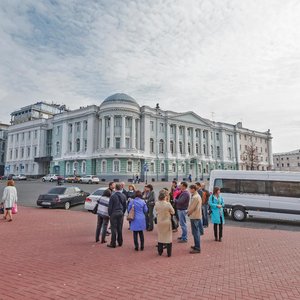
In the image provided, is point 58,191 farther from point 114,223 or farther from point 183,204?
point 183,204

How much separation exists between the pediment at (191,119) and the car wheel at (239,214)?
47.9 meters

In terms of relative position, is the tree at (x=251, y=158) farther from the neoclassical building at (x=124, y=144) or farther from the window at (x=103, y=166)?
the window at (x=103, y=166)

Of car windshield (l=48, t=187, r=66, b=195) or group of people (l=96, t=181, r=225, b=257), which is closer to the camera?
group of people (l=96, t=181, r=225, b=257)

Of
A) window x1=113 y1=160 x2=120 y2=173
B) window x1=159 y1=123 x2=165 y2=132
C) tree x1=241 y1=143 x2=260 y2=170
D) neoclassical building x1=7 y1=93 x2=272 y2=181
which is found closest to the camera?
window x1=113 y1=160 x2=120 y2=173

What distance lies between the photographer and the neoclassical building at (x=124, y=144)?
51.7m

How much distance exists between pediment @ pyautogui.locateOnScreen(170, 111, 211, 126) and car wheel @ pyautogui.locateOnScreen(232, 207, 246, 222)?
47858 millimetres

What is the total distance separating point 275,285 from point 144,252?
338 cm

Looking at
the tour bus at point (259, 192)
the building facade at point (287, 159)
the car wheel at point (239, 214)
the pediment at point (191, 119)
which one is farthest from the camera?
the building facade at point (287, 159)

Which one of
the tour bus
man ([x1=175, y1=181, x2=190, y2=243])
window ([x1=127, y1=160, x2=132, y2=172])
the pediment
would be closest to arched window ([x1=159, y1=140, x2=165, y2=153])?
the pediment

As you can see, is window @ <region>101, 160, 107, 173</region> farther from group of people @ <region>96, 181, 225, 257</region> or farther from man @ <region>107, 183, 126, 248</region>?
man @ <region>107, 183, 126, 248</region>

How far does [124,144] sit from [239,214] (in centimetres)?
3933

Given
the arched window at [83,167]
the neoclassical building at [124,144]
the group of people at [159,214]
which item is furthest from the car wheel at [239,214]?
the arched window at [83,167]

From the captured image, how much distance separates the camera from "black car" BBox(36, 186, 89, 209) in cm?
1652

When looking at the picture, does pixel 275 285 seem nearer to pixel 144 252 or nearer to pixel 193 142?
pixel 144 252
